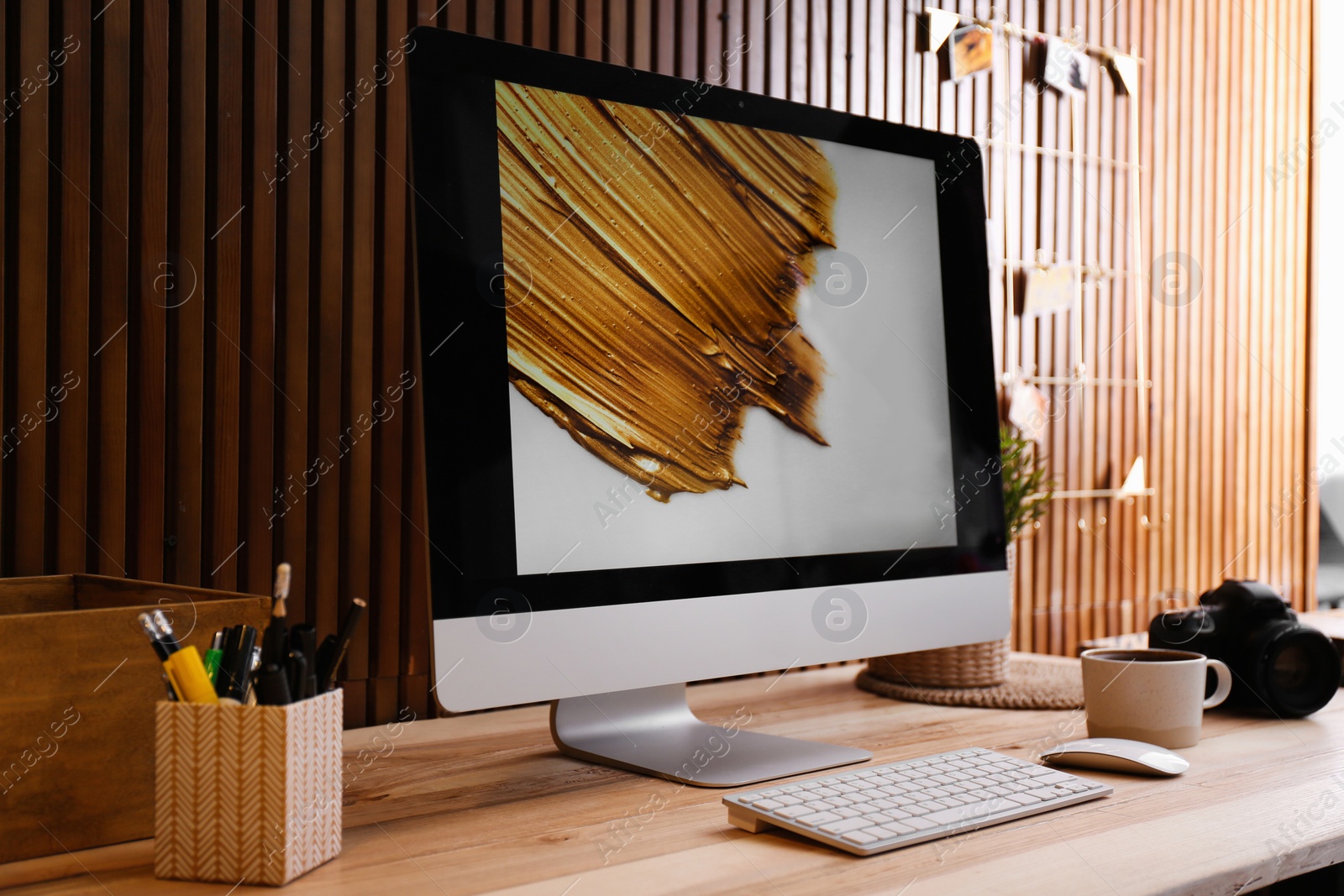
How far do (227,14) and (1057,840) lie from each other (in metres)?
1.05

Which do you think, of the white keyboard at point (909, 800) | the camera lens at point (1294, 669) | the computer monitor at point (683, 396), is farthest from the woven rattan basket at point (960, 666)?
the white keyboard at point (909, 800)

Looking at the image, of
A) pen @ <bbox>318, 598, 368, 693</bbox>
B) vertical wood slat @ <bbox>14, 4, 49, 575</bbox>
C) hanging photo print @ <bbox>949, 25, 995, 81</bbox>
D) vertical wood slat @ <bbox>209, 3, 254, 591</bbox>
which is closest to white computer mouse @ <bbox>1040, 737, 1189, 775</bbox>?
pen @ <bbox>318, 598, 368, 693</bbox>

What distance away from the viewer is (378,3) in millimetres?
1145

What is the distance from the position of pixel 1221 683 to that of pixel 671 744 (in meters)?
0.57

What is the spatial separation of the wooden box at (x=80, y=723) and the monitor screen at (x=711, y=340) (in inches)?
10.5

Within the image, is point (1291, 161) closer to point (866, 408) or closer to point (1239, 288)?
point (1239, 288)

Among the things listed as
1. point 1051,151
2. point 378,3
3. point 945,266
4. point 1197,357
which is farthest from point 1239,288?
point 378,3

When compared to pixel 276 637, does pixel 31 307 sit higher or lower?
higher

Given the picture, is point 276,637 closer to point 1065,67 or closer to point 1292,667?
point 1292,667

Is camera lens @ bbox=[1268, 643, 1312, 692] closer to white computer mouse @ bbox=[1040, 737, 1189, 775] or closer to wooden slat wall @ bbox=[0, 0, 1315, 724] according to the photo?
white computer mouse @ bbox=[1040, 737, 1189, 775]

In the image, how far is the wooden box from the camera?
63 centimetres

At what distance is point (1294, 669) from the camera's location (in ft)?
3.73

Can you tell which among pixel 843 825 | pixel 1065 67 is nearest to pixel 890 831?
pixel 843 825

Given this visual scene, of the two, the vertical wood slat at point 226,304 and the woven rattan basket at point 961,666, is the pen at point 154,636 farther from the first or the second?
the woven rattan basket at point 961,666
